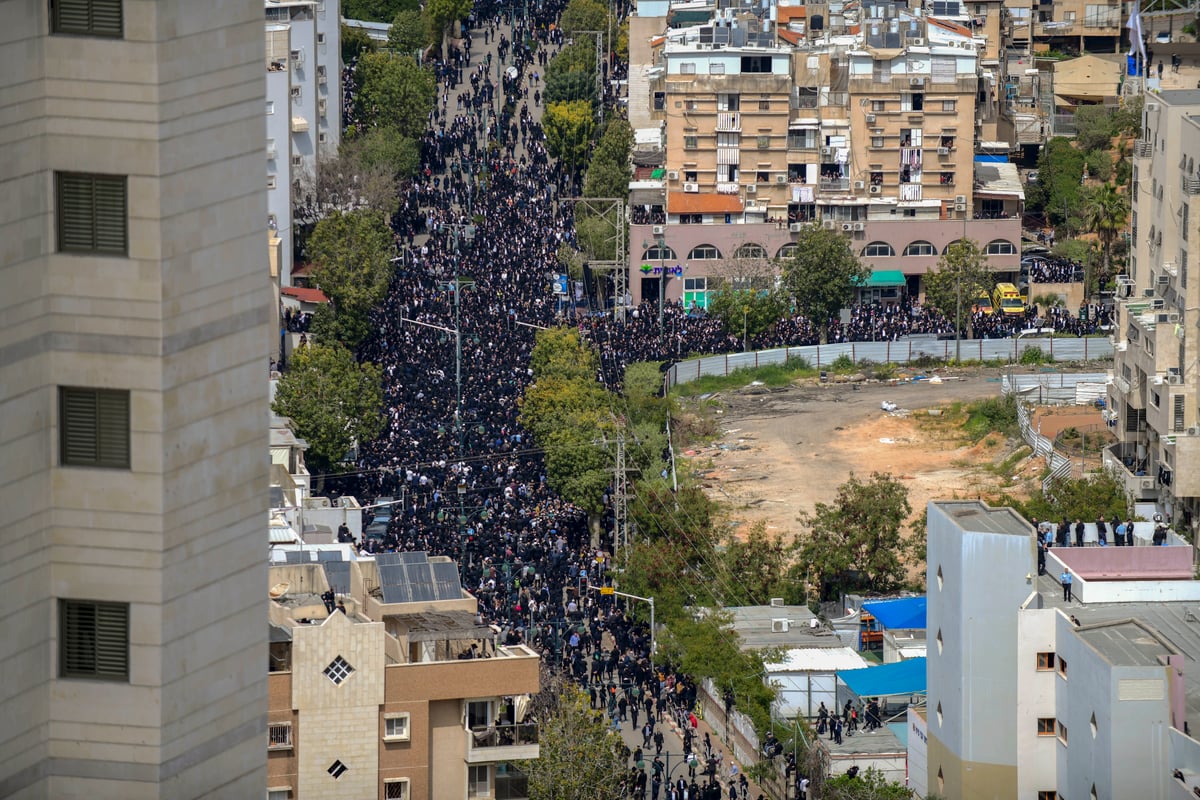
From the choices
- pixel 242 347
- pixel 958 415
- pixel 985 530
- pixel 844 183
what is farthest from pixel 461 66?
pixel 242 347

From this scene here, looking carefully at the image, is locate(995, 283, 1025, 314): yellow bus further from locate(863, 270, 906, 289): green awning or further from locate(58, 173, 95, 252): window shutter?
locate(58, 173, 95, 252): window shutter

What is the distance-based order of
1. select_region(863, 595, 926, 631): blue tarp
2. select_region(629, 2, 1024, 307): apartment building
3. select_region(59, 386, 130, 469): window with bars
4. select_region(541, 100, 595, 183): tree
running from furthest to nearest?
select_region(541, 100, 595, 183): tree, select_region(629, 2, 1024, 307): apartment building, select_region(863, 595, 926, 631): blue tarp, select_region(59, 386, 130, 469): window with bars

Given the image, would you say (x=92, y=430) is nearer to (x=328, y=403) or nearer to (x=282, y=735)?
(x=282, y=735)

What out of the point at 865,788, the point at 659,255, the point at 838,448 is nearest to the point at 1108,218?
the point at 659,255

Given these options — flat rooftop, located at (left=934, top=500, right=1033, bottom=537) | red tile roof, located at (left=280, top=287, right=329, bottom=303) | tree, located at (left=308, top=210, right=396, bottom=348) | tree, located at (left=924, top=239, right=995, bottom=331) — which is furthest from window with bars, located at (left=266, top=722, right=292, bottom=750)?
tree, located at (left=924, top=239, right=995, bottom=331)

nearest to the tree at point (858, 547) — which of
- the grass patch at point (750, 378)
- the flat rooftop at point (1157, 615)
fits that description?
the flat rooftop at point (1157, 615)
